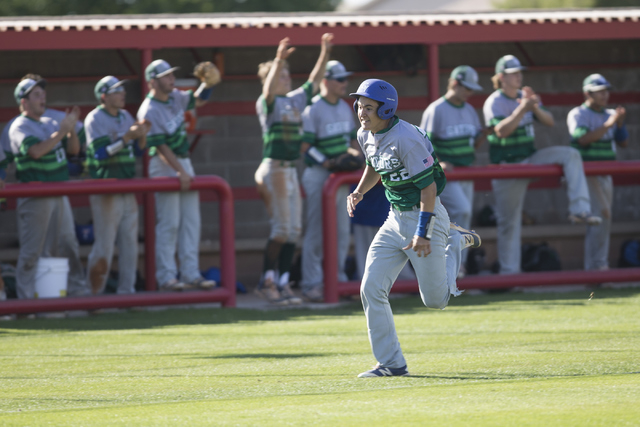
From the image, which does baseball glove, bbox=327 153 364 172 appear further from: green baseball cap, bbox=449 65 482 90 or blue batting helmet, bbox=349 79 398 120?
blue batting helmet, bbox=349 79 398 120

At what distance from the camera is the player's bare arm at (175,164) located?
9.40 metres

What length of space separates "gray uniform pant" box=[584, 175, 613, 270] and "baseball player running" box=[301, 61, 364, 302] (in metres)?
2.76

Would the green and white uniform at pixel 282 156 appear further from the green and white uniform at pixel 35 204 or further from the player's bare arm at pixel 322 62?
the green and white uniform at pixel 35 204

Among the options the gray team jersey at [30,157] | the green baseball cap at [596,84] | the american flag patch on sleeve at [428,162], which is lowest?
the american flag patch on sleeve at [428,162]

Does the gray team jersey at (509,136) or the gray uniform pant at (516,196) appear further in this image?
the gray team jersey at (509,136)

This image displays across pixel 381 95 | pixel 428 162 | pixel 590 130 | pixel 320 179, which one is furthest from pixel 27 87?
pixel 590 130

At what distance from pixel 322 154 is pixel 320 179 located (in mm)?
301

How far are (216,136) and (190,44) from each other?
7.03 ft

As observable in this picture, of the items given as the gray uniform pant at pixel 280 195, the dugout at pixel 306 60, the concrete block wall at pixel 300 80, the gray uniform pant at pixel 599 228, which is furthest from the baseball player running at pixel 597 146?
the gray uniform pant at pixel 280 195

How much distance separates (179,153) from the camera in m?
9.81

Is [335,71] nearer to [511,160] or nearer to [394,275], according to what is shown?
[511,160]

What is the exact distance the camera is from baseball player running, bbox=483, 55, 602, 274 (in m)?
10.0

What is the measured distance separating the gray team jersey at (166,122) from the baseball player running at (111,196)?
0.14m

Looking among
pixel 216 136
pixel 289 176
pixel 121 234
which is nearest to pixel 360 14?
pixel 216 136
